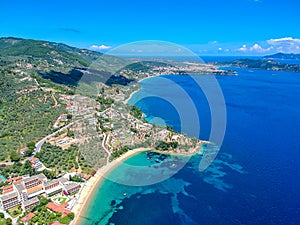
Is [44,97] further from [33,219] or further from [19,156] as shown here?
[33,219]

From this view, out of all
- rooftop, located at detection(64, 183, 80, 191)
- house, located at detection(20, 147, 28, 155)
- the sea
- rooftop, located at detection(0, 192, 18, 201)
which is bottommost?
the sea

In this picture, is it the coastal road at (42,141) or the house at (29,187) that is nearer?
the house at (29,187)

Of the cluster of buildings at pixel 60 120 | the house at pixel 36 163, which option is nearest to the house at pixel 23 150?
the house at pixel 36 163

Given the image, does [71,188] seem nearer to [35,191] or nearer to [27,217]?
[35,191]

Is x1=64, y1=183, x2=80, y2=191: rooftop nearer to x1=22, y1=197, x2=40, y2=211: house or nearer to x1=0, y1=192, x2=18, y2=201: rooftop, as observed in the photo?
x1=22, y1=197, x2=40, y2=211: house

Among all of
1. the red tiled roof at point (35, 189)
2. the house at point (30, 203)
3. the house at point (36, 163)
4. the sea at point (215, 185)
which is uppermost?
the house at point (36, 163)

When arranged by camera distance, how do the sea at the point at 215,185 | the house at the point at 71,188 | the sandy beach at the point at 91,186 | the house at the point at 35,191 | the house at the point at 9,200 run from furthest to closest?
the house at the point at 71,188 < the house at the point at 35,191 < the sandy beach at the point at 91,186 < the house at the point at 9,200 < the sea at the point at 215,185

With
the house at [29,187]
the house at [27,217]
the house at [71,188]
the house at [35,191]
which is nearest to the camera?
the house at [27,217]

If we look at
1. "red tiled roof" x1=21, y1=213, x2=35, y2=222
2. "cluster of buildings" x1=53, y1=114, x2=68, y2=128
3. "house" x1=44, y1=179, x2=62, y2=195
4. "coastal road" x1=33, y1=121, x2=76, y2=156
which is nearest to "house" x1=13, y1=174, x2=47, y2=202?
"house" x1=44, y1=179, x2=62, y2=195

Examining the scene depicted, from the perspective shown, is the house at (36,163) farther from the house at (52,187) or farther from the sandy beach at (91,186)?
the sandy beach at (91,186)
